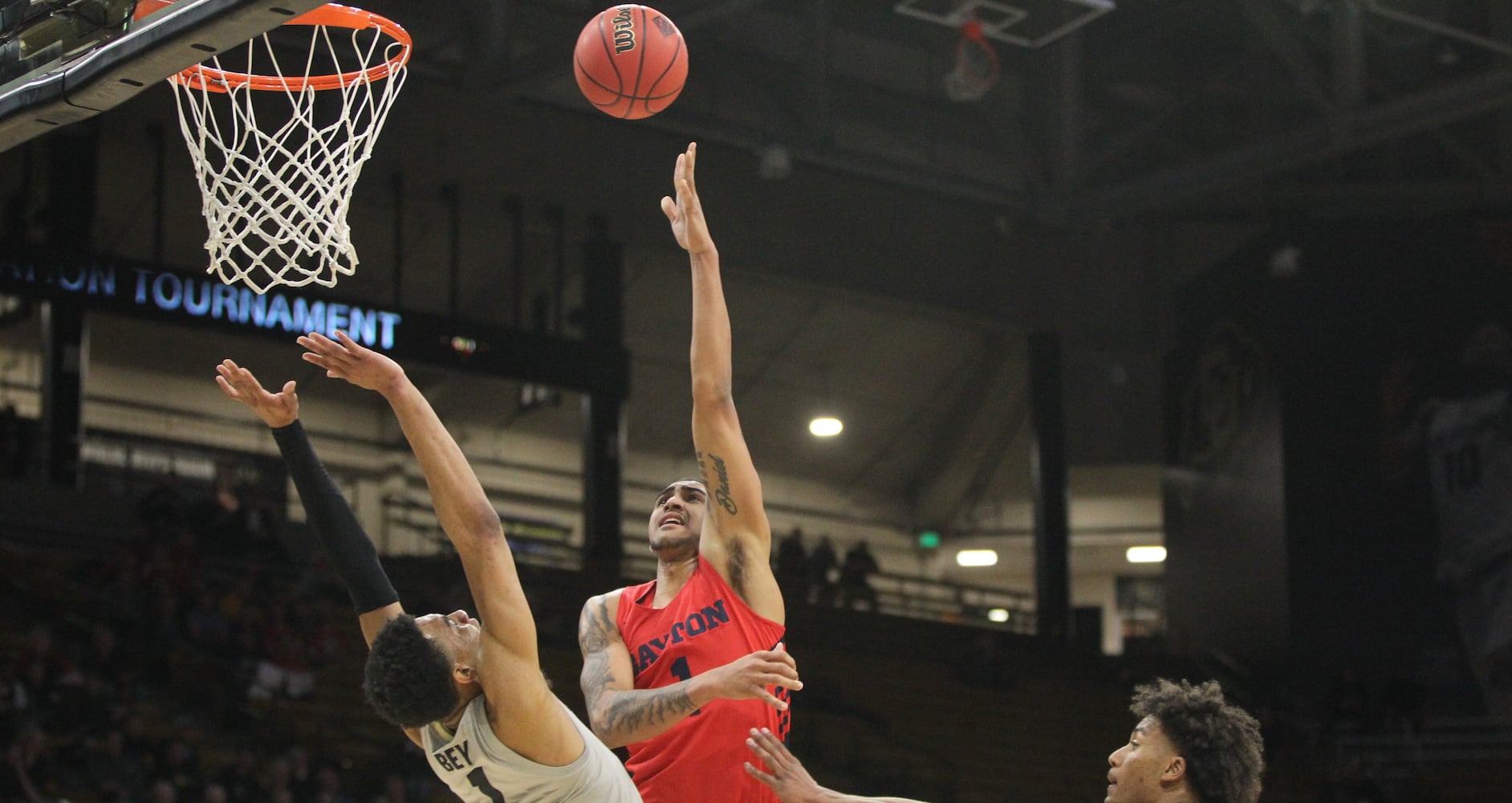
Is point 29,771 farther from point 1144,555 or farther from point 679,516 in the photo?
point 1144,555

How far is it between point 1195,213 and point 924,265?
3.11 metres

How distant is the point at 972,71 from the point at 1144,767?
11.9 m

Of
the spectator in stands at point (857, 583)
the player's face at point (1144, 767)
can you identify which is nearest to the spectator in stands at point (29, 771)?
the player's face at point (1144, 767)

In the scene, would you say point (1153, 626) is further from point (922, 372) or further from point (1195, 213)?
point (1195, 213)

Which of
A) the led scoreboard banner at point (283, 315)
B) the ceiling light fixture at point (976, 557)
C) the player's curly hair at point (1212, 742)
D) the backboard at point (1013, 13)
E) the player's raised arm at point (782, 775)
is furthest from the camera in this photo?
the ceiling light fixture at point (976, 557)

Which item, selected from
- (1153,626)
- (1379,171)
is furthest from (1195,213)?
(1153,626)

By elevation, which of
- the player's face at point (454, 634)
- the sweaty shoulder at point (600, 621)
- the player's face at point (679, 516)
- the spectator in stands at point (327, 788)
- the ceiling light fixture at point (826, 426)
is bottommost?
the spectator in stands at point (327, 788)

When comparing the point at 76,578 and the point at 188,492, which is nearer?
the point at 76,578

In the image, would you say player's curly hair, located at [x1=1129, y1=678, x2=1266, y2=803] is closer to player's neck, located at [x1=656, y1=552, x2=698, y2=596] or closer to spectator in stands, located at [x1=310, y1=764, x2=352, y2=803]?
player's neck, located at [x1=656, y1=552, x2=698, y2=596]

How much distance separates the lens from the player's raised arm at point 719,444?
4.95m

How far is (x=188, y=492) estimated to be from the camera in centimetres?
2066

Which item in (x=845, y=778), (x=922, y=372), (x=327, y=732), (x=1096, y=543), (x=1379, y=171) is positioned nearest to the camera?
(x=327, y=732)

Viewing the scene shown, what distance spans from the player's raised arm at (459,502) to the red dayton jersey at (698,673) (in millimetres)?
946

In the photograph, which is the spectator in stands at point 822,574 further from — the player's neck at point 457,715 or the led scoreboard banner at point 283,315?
the player's neck at point 457,715
